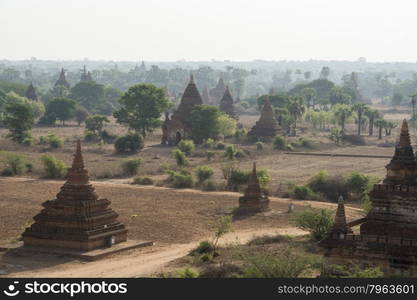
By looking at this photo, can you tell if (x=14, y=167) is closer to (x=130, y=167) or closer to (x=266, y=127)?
(x=130, y=167)

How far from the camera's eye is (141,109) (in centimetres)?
8288

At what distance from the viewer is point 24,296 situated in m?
19.6

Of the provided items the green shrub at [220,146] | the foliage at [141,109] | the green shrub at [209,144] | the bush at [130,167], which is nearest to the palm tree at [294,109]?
the foliage at [141,109]

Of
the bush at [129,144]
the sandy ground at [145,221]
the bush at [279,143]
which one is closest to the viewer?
the sandy ground at [145,221]

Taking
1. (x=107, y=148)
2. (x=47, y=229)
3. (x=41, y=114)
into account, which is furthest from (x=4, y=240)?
(x=41, y=114)

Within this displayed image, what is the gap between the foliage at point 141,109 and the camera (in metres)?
83.0

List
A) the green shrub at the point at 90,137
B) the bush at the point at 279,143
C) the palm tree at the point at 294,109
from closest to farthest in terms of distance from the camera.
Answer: the bush at the point at 279,143
the green shrub at the point at 90,137
the palm tree at the point at 294,109

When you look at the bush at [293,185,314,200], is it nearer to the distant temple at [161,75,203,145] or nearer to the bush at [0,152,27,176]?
the bush at [0,152,27,176]

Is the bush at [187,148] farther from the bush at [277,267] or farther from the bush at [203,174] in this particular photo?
the bush at [277,267]

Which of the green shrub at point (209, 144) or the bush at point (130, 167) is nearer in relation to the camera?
the bush at point (130, 167)

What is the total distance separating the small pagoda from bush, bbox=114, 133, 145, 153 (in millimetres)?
30130

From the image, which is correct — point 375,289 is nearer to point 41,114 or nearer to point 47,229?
point 47,229

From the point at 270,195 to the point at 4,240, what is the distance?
18.4 metres

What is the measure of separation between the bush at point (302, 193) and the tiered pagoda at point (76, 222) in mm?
15886
